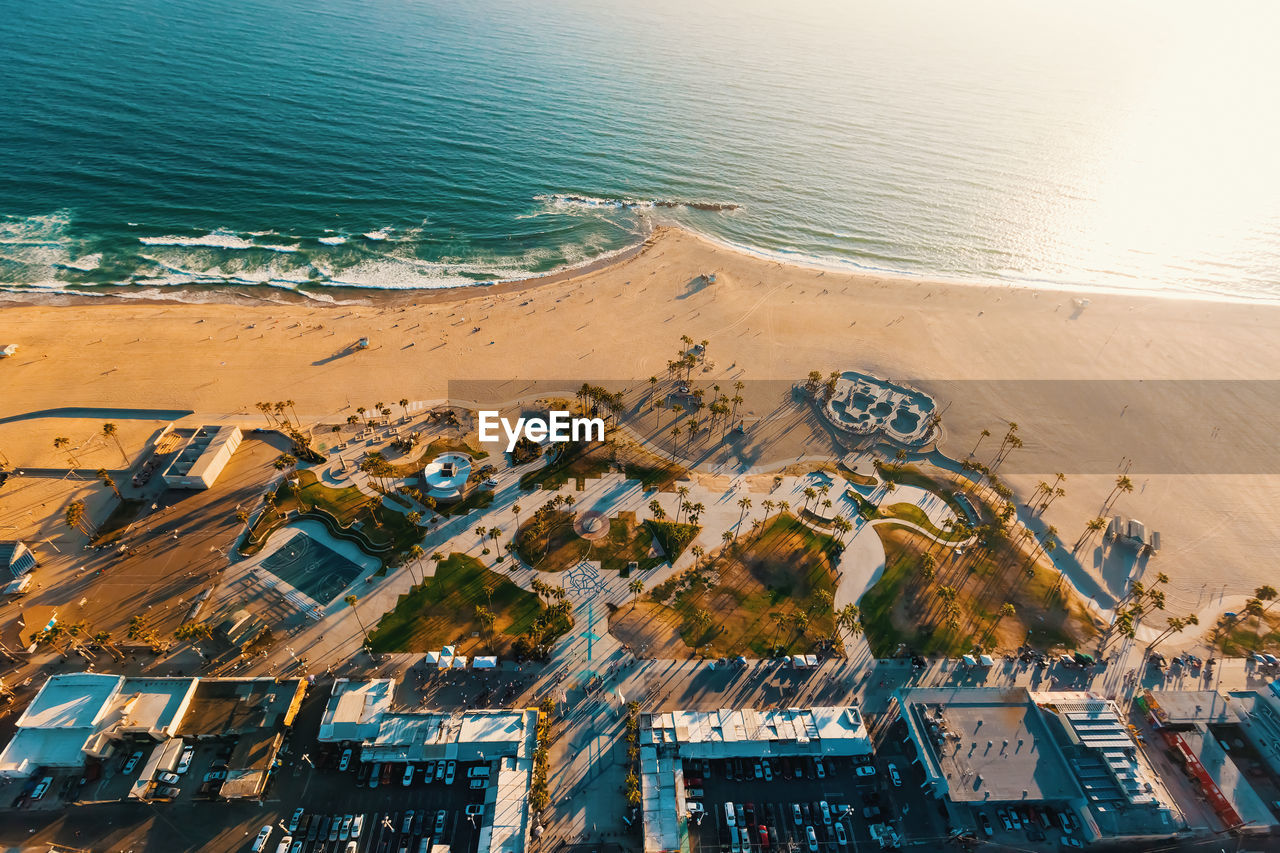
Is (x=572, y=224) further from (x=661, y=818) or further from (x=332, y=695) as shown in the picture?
(x=661, y=818)

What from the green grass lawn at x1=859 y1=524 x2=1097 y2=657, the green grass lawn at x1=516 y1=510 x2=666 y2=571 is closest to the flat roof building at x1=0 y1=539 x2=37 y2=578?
the green grass lawn at x1=516 y1=510 x2=666 y2=571

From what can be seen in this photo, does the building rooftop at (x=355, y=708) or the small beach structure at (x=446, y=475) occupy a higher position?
the small beach structure at (x=446, y=475)

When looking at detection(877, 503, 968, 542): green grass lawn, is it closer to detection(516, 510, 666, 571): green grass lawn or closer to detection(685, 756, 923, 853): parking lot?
detection(685, 756, 923, 853): parking lot

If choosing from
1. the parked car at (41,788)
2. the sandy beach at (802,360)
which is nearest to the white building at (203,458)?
the sandy beach at (802,360)

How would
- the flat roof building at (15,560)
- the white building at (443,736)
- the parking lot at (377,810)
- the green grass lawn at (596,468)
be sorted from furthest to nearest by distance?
1. the green grass lawn at (596,468)
2. the flat roof building at (15,560)
3. the white building at (443,736)
4. the parking lot at (377,810)

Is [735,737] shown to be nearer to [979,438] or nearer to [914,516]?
[914,516]

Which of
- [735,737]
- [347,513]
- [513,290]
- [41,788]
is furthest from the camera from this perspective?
[513,290]

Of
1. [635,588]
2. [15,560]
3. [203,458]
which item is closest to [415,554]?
[635,588]

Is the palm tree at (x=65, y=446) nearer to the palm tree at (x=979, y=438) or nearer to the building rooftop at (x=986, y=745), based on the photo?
the building rooftop at (x=986, y=745)
